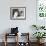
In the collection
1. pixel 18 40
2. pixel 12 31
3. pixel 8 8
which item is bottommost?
pixel 18 40

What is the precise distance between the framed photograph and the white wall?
0.14 meters

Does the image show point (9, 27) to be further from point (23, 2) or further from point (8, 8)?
point (23, 2)

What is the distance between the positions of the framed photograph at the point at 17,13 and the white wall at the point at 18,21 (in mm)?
142

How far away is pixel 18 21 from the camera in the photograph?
7242mm

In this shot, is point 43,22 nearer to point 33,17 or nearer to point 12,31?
point 33,17

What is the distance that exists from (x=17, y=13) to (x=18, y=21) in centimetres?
38

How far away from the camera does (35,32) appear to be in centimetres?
726

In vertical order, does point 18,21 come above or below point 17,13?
below

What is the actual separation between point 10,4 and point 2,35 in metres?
1.53

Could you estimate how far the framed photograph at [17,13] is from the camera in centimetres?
719

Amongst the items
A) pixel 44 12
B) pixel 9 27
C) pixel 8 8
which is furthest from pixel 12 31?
A: pixel 44 12

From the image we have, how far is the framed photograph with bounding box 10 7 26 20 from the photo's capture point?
7.19m

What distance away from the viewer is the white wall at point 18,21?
23.6ft

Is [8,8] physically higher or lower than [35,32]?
higher
